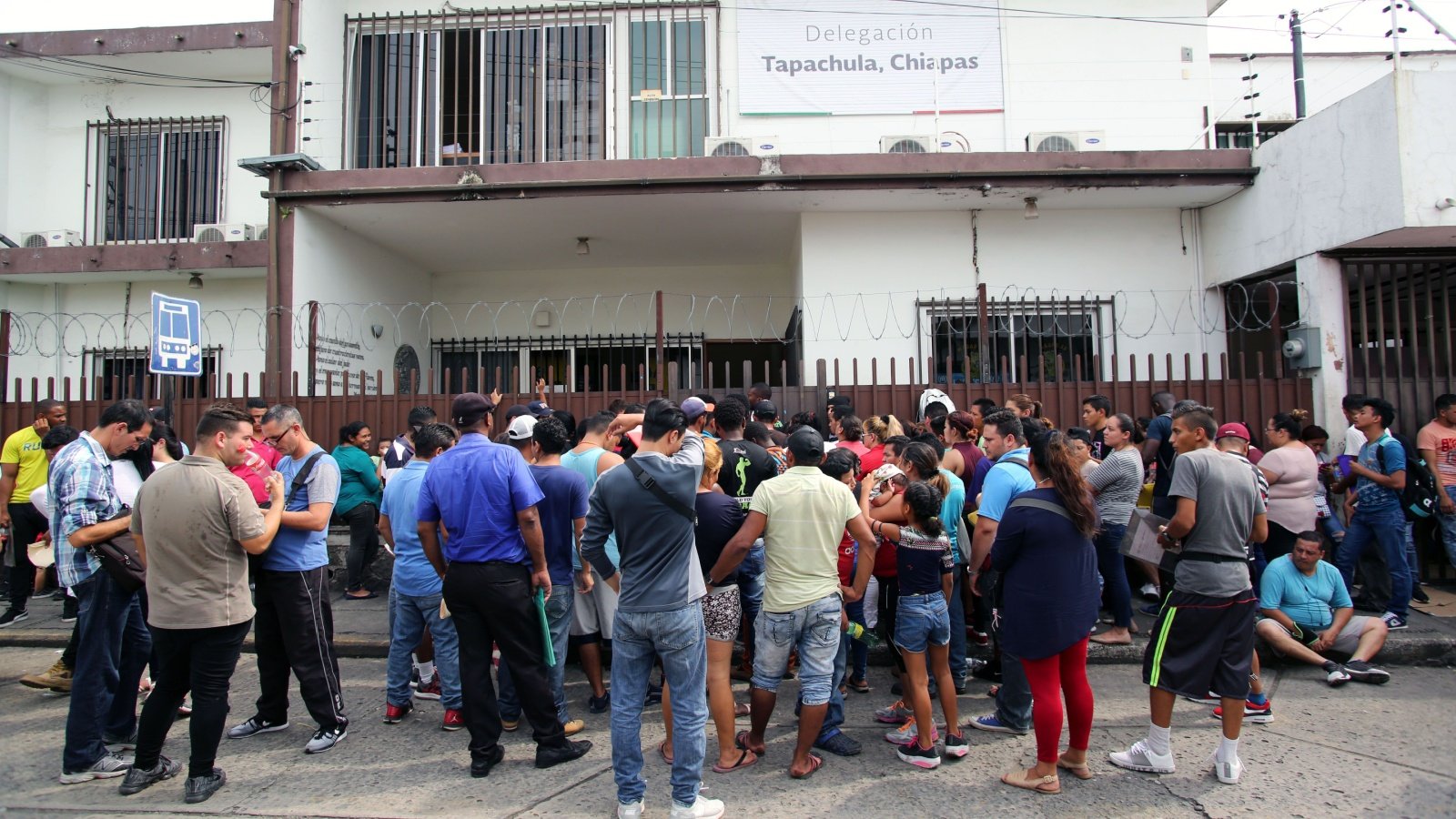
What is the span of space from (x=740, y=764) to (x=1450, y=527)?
639 cm

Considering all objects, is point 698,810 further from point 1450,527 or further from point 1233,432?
point 1450,527

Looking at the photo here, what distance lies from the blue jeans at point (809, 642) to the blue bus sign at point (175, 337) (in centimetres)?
578

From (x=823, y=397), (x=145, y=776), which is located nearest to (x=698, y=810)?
(x=145, y=776)

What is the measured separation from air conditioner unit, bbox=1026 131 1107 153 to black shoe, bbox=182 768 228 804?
384 inches

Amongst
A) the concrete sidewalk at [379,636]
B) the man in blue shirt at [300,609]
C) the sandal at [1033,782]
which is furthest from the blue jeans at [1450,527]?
the man in blue shirt at [300,609]

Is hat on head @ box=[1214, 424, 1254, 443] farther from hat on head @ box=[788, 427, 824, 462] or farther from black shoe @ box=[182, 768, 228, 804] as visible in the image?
black shoe @ box=[182, 768, 228, 804]

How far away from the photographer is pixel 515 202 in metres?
9.52

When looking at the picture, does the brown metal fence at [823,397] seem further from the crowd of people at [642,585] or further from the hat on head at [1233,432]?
the hat on head at [1233,432]

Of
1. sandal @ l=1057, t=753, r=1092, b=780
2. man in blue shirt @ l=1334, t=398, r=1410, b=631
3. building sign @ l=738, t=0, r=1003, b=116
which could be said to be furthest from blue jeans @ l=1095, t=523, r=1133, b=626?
building sign @ l=738, t=0, r=1003, b=116

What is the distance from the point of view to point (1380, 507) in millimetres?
6336

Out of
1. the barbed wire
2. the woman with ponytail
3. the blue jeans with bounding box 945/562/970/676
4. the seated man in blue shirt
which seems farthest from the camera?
the barbed wire

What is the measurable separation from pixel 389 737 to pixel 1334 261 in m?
9.36

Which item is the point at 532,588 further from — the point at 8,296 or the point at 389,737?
the point at 8,296

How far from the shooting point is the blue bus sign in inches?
271
